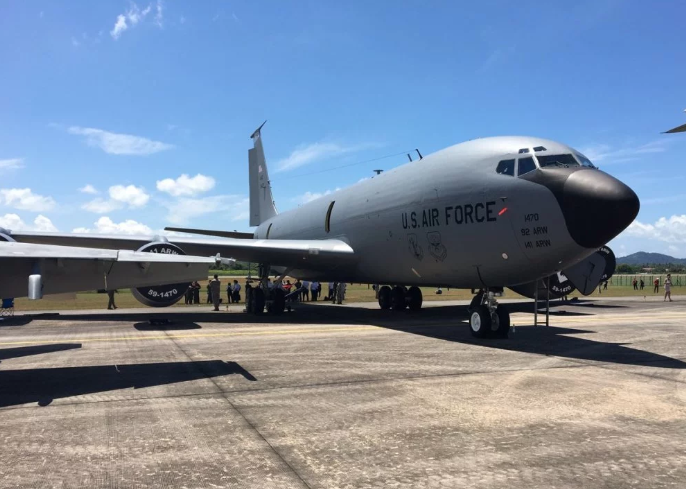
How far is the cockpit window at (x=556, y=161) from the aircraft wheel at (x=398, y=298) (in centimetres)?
1260

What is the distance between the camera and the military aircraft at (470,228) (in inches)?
419

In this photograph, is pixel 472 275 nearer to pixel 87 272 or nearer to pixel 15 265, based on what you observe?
pixel 87 272

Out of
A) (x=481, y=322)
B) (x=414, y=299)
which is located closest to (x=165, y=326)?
(x=481, y=322)

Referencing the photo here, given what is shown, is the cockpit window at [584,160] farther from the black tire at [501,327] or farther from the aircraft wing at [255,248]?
the aircraft wing at [255,248]

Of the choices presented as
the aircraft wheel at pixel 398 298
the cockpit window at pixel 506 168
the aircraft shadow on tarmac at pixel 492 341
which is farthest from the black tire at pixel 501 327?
the aircraft wheel at pixel 398 298

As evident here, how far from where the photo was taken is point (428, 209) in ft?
47.1

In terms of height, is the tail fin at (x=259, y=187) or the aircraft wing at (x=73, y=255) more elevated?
the tail fin at (x=259, y=187)

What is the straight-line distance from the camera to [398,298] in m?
23.8

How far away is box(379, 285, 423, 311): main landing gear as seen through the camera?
23.2 m

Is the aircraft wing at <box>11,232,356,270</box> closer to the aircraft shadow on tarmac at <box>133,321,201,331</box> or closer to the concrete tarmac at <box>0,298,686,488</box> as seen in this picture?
the aircraft shadow on tarmac at <box>133,321,201,331</box>

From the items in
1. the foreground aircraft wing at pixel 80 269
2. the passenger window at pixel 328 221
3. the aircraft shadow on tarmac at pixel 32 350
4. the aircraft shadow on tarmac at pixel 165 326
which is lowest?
the aircraft shadow on tarmac at pixel 32 350

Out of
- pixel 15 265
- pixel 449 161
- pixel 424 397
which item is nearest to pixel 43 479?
pixel 15 265

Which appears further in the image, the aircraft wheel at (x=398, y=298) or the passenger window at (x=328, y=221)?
the aircraft wheel at (x=398, y=298)

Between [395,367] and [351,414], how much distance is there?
3.20 metres
